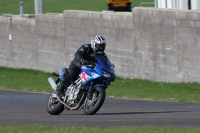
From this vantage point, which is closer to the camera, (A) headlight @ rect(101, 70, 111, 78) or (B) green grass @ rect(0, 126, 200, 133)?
(B) green grass @ rect(0, 126, 200, 133)

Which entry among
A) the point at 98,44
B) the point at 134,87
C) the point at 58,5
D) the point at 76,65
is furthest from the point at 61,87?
the point at 58,5

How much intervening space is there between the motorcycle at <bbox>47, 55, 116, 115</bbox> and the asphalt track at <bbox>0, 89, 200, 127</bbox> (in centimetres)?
24

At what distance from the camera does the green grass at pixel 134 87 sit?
722 inches

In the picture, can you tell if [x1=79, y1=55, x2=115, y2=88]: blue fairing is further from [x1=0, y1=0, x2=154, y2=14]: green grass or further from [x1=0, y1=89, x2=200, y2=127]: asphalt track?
[x1=0, y1=0, x2=154, y2=14]: green grass

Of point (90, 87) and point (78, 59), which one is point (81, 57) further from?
point (90, 87)

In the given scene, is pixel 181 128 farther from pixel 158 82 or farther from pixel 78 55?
pixel 158 82

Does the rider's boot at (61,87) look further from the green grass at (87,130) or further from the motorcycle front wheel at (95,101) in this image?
the green grass at (87,130)

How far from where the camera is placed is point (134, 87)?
21.4 m

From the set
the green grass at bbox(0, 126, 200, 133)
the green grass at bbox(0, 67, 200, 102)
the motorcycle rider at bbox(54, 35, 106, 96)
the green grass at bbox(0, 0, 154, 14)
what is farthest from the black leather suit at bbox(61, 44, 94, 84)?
the green grass at bbox(0, 0, 154, 14)

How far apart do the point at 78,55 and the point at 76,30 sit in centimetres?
1304

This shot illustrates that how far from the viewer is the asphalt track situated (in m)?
11.9

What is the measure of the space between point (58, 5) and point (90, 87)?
3648 cm

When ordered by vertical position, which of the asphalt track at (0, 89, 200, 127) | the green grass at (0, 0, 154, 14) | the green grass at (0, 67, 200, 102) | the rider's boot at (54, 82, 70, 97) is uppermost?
the green grass at (0, 0, 154, 14)

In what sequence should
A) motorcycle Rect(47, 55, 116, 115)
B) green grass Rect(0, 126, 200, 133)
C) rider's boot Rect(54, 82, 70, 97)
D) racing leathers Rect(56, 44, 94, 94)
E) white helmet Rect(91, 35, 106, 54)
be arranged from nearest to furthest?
green grass Rect(0, 126, 200, 133)
motorcycle Rect(47, 55, 116, 115)
white helmet Rect(91, 35, 106, 54)
racing leathers Rect(56, 44, 94, 94)
rider's boot Rect(54, 82, 70, 97)
